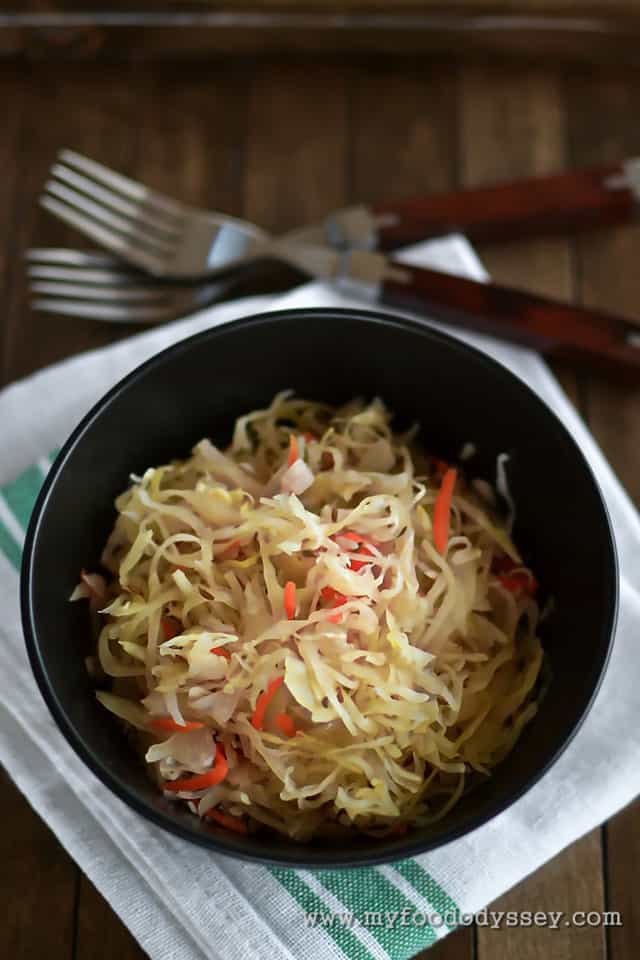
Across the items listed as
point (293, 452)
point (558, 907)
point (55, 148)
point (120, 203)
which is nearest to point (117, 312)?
point (120, 203)

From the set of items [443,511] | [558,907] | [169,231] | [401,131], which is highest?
[401,131]

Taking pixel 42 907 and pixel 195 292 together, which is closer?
pixel 42 907

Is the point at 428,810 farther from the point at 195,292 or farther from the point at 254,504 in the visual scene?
the point at 195,292

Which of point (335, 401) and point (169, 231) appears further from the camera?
point (169, 231)

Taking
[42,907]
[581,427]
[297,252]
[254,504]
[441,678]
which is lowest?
[42,907]

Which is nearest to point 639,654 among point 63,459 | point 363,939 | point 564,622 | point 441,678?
point 564,622

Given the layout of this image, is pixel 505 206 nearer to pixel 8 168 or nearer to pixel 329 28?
pixel 329 28

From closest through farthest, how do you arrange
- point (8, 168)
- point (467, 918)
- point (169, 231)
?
point (467, 918), point (169, 231), point (8, 168)
